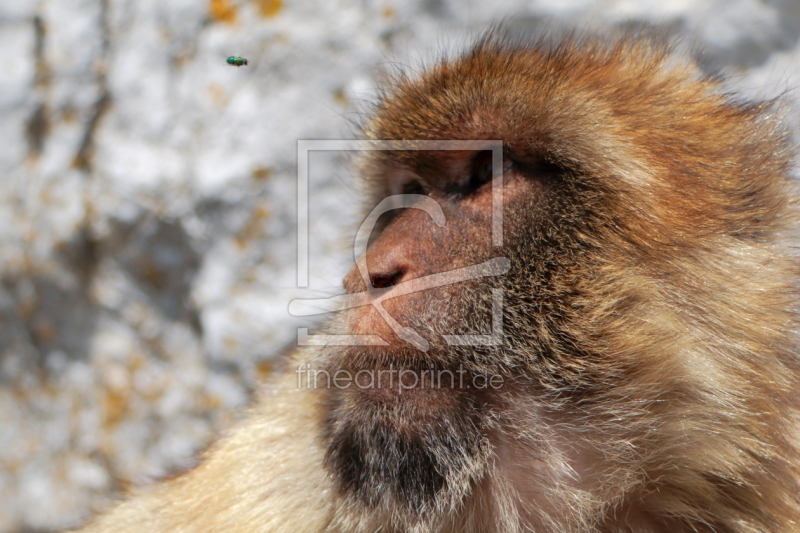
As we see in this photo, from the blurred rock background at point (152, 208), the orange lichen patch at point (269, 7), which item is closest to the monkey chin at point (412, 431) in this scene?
the blurred rock background at point (152, 208)

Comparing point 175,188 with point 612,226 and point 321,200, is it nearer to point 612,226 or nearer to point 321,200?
point 321,200

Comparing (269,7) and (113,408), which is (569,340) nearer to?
(269,7)

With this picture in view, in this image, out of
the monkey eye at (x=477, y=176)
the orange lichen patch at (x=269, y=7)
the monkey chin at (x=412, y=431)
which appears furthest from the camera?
the orange lichen patch at (x=269, y=7)

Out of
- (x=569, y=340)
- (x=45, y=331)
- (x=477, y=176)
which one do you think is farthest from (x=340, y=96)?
(x=569, y=340)

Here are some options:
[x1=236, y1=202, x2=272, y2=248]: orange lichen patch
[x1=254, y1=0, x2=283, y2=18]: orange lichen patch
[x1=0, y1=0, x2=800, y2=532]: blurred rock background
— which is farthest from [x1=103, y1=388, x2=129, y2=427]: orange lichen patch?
[x1=254, y1=0, x2=283, y2=18]: orange lichen patch

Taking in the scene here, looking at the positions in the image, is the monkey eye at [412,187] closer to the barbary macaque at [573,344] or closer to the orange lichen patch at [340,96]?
the barbary macaque at [573,344]

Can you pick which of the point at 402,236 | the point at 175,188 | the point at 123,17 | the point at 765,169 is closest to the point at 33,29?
the point at 123,17
